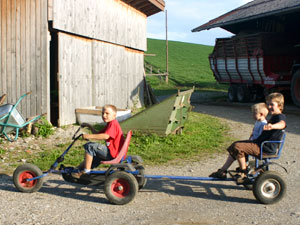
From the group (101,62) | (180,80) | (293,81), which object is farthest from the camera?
(180,80)

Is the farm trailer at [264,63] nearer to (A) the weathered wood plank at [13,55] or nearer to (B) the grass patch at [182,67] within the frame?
(B) the grass patch at [182,67]

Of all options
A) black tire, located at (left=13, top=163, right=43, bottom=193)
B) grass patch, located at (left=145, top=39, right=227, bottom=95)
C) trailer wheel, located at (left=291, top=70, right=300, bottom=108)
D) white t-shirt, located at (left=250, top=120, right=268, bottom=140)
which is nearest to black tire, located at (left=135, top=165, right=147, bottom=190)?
black tire, located at (left=13, top=163, right=43, bottom=193)

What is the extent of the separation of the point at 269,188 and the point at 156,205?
1.43 meters

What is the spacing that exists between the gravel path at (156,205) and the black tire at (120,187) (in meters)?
0.10

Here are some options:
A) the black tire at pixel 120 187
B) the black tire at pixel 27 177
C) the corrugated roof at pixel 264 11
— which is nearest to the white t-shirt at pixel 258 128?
the black tire at pixel 120 187

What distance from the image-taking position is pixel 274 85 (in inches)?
615

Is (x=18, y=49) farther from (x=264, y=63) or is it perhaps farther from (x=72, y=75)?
(x=264, y=63)

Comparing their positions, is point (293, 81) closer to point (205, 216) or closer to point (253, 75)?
point (253, 75)

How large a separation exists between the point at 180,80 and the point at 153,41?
29223 millimetres

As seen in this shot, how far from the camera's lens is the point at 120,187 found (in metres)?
4.89

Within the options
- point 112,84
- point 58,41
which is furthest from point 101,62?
point 58,41

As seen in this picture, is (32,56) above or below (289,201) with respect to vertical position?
above

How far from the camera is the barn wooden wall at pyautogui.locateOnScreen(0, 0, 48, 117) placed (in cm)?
938

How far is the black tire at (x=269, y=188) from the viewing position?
4.84 m
